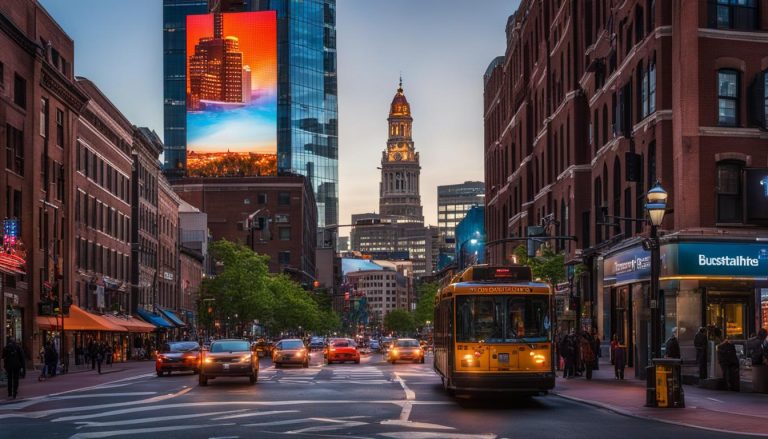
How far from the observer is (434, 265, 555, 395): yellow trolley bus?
27344 mm

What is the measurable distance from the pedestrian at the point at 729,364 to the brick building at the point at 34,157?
96.2ft

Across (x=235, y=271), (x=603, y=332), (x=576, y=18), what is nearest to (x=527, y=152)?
(x=576, y=18)

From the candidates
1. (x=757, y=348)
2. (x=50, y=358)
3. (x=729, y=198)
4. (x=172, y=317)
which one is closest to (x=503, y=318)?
(x=757, y=348)

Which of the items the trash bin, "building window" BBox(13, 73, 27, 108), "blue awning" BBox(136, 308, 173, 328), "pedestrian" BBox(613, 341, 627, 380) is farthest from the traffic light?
"blue awning" BBox(136, 308, 173, 328)

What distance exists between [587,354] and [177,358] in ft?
58.0

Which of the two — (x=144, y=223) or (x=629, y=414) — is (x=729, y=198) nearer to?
(x=629, y=414)

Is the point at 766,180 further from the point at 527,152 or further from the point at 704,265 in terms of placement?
the point at 527,152

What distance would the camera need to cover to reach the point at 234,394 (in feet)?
106

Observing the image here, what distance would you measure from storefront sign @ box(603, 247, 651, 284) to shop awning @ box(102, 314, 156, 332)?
3371 cm

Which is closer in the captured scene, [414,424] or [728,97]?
[414,424]

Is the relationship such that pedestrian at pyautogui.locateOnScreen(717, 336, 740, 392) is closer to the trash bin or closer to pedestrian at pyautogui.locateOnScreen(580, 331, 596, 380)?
the trash bin

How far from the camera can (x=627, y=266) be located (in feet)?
150

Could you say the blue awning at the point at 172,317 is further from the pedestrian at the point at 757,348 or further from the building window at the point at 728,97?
the pedestrian at the point at 757,348

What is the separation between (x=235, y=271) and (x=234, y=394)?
70.0m
